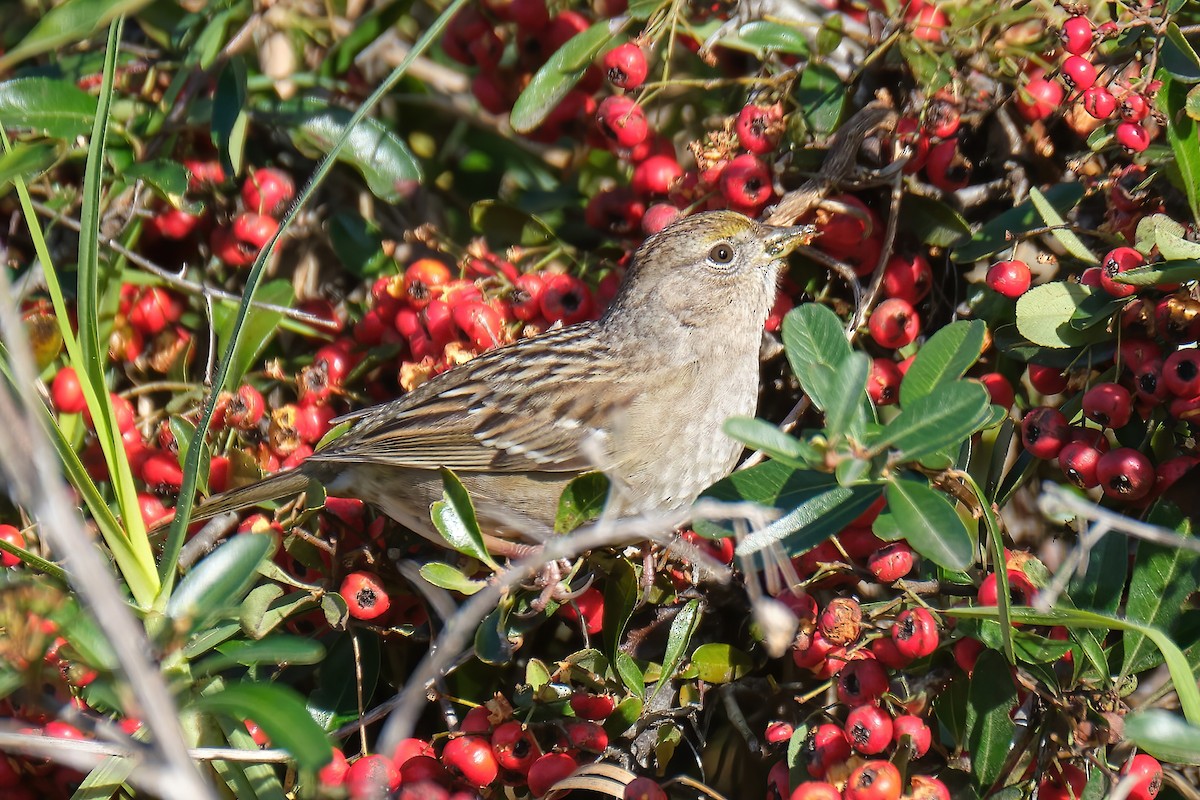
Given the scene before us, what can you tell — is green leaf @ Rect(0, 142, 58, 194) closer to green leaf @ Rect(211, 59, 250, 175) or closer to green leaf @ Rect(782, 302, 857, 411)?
green leaf @ Rect(211, 59, 250, 175)

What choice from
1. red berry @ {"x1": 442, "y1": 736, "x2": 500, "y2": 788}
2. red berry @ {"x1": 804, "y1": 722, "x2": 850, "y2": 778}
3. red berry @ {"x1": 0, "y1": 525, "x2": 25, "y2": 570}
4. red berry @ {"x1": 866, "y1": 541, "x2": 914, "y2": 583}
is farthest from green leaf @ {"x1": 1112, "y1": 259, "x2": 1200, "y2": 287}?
red berry @ {"x1": 0, "y1": 525, "x2": 25, "y2": 570}

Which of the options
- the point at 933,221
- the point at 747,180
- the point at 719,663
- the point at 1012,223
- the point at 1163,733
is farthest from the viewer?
the point at 747,180

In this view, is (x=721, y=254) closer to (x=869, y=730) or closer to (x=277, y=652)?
(x=869, y=730)

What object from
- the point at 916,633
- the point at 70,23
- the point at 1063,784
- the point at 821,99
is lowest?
the point at 1063,784

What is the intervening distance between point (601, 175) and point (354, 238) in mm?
746

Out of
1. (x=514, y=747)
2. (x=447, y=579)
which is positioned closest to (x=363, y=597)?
(x=447, y=579)

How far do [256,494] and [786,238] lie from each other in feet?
4.58

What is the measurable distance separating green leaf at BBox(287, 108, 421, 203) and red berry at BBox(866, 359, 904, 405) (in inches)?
52.5

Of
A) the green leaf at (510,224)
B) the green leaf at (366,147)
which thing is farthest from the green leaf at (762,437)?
the green leaf at (366,147)

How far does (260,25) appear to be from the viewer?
330 centimetres

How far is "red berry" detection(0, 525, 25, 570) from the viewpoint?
2.57 metres

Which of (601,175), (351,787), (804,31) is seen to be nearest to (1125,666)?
(351,787)

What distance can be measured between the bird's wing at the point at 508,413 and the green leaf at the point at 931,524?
4.29ft

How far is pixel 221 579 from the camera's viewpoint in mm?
1945
